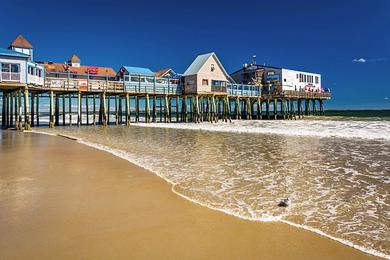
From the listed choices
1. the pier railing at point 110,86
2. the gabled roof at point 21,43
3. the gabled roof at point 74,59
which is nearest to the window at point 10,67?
the pier railing at point 110,86

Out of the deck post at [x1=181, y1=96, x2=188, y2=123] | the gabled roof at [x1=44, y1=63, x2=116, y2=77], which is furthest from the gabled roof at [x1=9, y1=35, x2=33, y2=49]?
the deck post at [x1=181, y1=96, x2=188, y2=123]

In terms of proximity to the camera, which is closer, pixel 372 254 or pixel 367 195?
pixel 372 254

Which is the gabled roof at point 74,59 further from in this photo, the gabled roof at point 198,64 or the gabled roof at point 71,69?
the gabled roof at point 198,64

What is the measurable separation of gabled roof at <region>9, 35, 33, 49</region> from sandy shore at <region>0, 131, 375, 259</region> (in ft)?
121

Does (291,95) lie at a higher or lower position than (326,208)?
higher

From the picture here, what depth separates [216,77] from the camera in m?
40.4

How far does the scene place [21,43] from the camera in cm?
3872

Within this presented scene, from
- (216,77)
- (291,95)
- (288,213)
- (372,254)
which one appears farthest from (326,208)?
(291,95)

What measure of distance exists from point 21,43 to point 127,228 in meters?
41.4

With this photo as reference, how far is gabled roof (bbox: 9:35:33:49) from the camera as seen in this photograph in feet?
125

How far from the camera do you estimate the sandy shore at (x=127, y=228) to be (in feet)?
12.8

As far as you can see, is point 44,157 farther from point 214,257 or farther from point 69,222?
point 214,257

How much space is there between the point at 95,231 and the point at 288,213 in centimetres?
314

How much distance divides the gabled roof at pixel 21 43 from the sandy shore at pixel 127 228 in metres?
37.0
